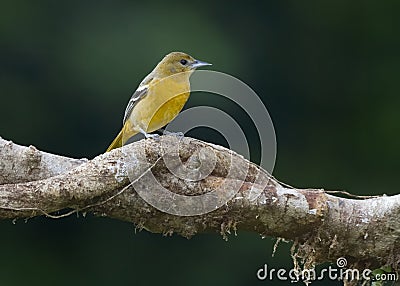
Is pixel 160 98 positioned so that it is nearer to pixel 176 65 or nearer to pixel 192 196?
pixel 176 65

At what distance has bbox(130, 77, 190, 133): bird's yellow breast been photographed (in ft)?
11.7

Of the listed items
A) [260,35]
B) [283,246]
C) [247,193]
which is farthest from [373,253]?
[260,35]

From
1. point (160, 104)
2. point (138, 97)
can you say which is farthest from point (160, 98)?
point (138, 97)

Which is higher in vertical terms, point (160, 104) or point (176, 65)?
point (176, 65)

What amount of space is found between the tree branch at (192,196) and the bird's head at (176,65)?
2.72ft

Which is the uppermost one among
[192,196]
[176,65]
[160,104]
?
[176,65]

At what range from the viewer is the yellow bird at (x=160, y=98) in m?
3.57

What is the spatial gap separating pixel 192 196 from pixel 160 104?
71 cm

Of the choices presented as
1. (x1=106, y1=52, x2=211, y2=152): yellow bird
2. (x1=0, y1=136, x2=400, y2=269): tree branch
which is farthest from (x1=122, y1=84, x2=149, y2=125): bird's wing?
(x1=0, y1=136, x2=400, y2=269): tree branch

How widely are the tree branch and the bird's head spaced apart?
830 mm

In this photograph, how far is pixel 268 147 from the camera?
3.29m

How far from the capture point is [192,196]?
2926 mm

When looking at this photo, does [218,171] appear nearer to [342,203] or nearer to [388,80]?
[342,203]

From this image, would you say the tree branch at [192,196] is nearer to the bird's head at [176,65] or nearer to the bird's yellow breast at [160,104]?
the bird's yellow breast at [160,104]
